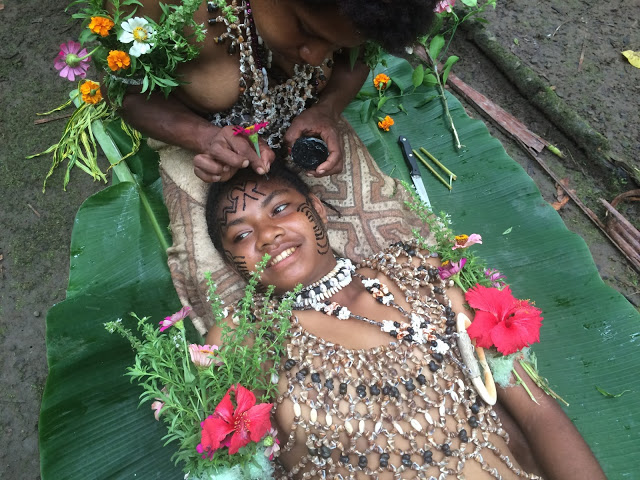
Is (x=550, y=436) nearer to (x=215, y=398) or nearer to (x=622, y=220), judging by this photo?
(x=215, y=398)

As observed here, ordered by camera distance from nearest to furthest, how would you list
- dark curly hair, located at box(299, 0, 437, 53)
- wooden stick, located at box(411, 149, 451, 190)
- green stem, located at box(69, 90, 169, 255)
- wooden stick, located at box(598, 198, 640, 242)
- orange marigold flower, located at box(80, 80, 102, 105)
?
1. dark curly hair, located at box(299, 0, 437, 53)
2. green stem, located at box(69, 90, 169, 255)
3. orange marigold flower, located at box(80, 80, 102, 105)
4. wooden stick, located at box(411, 149, 451, 190)
5. wooden stick, located at box(598, 198, 640, 242)

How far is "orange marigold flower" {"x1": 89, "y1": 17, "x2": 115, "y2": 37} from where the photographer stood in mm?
1882

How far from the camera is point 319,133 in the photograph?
2.22 m

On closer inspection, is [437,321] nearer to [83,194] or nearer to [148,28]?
[148,28]

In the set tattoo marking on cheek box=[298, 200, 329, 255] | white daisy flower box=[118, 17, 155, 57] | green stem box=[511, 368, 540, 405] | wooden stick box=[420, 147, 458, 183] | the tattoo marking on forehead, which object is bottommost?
green stem box=[511, 368, 540, 405]

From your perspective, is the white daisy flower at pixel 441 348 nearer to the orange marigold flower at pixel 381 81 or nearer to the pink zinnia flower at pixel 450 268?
the pink zinnia flower at pixel 450 268

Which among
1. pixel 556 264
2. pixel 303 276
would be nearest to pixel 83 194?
pixel 303 276

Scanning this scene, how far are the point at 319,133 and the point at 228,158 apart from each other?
476 millimetres

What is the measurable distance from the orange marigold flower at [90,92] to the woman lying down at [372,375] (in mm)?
1212

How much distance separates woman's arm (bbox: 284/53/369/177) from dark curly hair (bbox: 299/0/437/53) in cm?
68

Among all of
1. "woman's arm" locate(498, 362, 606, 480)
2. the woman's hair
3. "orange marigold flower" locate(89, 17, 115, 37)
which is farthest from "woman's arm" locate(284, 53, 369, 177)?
"woman's arm" locate(498, 362, 606, 480)

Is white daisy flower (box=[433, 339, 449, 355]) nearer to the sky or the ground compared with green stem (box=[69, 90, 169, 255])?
nearer to the sky

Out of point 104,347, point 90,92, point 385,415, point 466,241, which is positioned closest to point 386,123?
point 466,241

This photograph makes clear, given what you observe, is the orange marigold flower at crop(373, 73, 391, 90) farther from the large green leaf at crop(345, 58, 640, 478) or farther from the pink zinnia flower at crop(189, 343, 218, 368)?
the pink zinnia flower at crop(189, 343, 218, 368)
